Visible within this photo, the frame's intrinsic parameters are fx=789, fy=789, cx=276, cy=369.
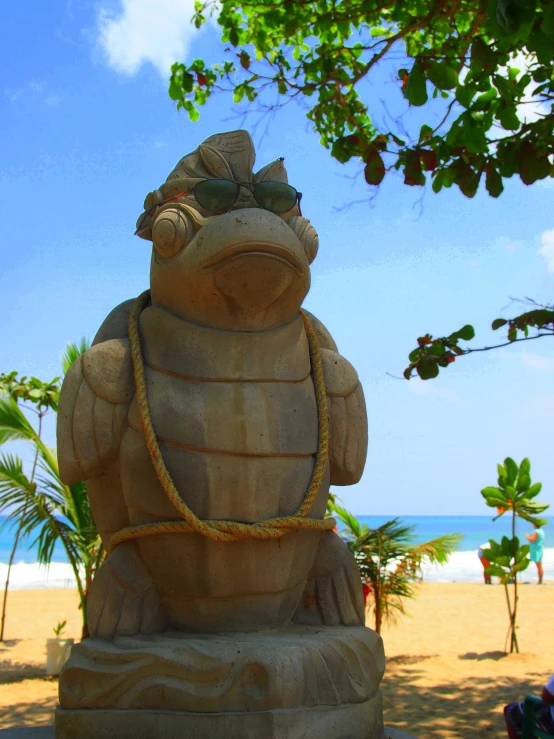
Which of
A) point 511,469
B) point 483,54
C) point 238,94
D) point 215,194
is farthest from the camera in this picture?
point 511,469

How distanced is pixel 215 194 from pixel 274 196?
0.22 meters

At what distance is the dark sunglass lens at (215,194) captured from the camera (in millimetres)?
2744

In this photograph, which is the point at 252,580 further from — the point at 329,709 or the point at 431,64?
the point at 431,64

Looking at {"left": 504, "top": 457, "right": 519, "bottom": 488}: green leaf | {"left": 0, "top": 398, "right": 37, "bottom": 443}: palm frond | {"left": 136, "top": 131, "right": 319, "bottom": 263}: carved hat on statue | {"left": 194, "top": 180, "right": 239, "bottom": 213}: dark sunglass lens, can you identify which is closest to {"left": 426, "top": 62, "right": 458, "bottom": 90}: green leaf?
{"left": 136, "top": 131, "right": 319, "bottom": 263}: carved hat on statue

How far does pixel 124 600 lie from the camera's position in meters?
2.62

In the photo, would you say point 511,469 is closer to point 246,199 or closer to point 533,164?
point 533,164

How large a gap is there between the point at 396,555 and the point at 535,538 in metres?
11.1

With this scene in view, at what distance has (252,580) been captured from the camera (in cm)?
259

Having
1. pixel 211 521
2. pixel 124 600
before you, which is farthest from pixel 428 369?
pixel 124 600

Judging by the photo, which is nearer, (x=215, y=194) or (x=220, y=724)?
(x=220, y=724)

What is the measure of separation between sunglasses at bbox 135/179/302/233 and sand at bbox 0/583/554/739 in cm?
416

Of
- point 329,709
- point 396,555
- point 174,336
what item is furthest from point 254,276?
point 396,555

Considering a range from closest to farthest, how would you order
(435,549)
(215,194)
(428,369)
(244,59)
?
1. (215,194)
2. (428,369)
3. (244,59)
4. (435,549)

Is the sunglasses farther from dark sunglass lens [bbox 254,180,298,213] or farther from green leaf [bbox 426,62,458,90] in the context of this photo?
green leaf [bbox 426,62,458,90]
